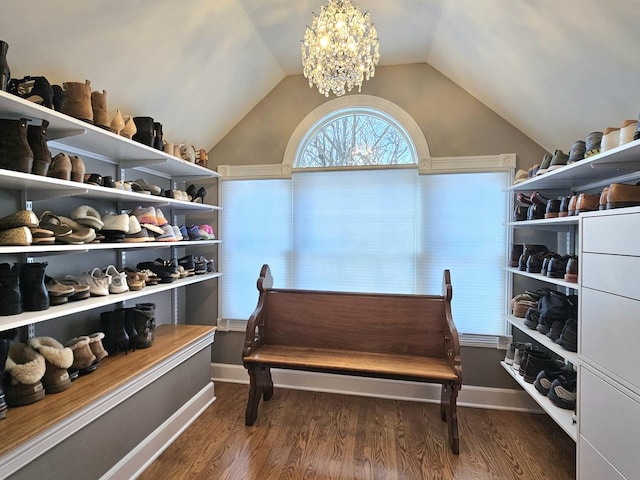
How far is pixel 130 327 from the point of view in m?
1.99

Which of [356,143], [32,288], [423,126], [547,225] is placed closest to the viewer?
[32,288]

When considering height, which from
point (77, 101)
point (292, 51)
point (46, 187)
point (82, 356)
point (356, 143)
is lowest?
point (82, 356)

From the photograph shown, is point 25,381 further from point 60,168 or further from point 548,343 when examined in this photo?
point 548,343

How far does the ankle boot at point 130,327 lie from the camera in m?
1.97

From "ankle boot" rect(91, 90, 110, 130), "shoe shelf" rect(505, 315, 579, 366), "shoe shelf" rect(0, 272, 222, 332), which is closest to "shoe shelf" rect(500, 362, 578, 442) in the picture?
"shoe shelf" rect(505, 315, 579, 366)

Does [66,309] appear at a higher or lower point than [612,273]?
lower

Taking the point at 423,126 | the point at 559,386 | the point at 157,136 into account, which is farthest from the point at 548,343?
the point at 157,136

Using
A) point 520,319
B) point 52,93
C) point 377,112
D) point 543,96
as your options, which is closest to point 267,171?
point 377,112

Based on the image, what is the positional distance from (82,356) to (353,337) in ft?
5.26

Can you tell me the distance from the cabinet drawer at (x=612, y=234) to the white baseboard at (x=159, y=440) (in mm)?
2421

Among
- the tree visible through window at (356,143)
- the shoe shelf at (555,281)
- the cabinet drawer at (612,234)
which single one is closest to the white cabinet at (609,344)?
the cabinet drawer at (612,234)

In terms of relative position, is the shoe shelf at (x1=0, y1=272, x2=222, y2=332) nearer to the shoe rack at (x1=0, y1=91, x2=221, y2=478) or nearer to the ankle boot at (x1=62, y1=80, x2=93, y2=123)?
the shoe rack at (x1=0, y1=91, x2=221, y2=478)

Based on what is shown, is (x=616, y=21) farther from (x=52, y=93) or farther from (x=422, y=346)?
(x=52, y=93)

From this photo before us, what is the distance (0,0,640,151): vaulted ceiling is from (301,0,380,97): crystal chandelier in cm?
54
